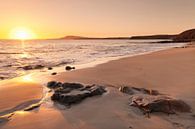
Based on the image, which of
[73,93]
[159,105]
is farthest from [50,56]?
[159,105]

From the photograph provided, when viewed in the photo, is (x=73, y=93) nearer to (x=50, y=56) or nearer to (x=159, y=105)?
(x=159, y=105)

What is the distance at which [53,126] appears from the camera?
4.05 metres

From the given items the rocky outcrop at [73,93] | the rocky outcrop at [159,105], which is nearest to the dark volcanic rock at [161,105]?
the rocky outcrop at [159,105]

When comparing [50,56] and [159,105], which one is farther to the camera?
[50,56]

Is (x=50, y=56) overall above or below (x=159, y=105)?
below

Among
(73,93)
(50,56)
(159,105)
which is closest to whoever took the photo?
(159,105)

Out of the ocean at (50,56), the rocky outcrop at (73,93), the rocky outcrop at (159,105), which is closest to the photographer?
the rocky outcrop at (159,105)

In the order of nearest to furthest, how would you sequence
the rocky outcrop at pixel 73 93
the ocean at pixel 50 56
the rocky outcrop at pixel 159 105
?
the rocky outcrop at pixel 159 105 → the rocky outcrop at pixel 73 93 → the ocean at pixel 50 56

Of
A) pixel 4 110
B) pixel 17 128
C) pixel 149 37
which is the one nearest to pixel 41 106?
pixel 4 110

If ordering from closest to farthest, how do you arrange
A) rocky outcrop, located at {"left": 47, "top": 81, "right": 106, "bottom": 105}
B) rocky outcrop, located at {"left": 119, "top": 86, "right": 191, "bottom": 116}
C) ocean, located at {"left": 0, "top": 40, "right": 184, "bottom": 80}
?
rocky outcrop, located at {"left": 119, "top": 86, "right": 191, "bottom": 116}
rocky outcrop, located at {"left": 47, "top": 81, "right": 106, "bottom": 105}
ocean, located at {"left": 0, "top": 40, "right": 184, "bottom": 80}

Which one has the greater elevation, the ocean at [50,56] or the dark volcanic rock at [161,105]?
the dark volcanic rock at [161,105]

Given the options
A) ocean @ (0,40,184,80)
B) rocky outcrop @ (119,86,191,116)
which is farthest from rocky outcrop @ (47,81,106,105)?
ocean @ (0,40,184,80)

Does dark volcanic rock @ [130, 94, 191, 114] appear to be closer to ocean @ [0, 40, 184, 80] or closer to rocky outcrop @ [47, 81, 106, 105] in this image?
rocky outcrop @ [47, 81, 106, 105]

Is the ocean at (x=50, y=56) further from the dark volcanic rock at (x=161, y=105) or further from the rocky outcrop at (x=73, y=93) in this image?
the dark volcanic rock at (x=161, y=105)
